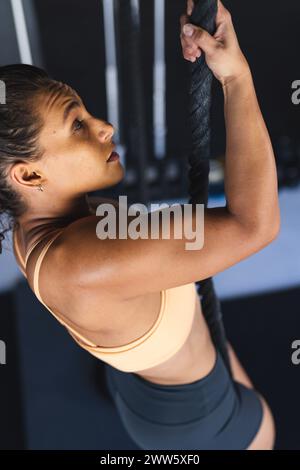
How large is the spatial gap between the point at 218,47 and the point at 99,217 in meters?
0.26

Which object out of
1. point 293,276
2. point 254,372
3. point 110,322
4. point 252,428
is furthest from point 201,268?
point 293,276

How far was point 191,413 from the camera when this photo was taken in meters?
1.02

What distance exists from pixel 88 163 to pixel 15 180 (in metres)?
0.10

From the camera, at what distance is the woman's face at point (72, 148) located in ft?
2.22

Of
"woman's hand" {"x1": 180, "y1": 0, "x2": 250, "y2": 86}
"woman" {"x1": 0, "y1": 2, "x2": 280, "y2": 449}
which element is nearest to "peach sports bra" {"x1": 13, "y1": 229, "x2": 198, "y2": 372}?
"woman" {"x1": 0, "y1": 2, "x2": 280, "y2": 449}

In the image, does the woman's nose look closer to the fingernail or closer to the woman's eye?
the woman's eye

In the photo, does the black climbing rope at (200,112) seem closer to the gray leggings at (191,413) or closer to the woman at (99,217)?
the woman at (99,217)

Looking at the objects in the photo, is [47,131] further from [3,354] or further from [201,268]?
[3,354]

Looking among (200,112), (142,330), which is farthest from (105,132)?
(142,330)

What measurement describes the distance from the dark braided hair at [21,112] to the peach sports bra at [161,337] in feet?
0.60

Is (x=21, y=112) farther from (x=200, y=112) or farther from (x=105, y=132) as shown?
(x=200, y=112)

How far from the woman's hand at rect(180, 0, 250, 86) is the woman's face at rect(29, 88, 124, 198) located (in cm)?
18

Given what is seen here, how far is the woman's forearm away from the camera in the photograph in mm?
602

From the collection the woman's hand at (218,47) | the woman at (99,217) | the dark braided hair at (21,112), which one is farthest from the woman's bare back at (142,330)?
the woman's hand at (218,47)
